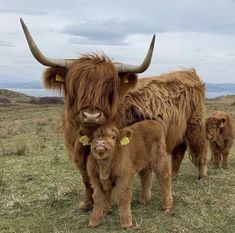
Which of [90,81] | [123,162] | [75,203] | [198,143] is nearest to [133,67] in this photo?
[90,81]

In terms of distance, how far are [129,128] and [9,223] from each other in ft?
6.34

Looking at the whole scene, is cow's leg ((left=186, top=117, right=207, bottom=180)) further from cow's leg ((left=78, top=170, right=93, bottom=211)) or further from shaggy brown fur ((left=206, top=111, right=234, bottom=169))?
cow's leg ((left=78, top=170, right=93, bottom=211))

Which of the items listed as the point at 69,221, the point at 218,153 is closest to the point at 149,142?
the point at 69,221

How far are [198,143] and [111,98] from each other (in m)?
3.06

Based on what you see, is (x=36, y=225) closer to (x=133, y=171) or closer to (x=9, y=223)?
(x=9, y=223)

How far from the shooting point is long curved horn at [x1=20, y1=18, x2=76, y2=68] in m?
5.35

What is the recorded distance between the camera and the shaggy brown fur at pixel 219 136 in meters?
9.66

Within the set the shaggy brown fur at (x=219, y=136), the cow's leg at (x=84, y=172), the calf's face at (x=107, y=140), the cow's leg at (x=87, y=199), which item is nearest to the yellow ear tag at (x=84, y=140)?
the calf's face at (x=107, y=140)

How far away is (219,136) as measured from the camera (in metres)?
9.85

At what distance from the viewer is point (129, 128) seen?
588cm

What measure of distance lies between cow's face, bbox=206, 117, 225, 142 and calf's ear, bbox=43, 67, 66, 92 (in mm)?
4414

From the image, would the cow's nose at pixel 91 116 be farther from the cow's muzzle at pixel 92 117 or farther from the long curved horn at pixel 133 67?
the long curved horn at pixel 133 67

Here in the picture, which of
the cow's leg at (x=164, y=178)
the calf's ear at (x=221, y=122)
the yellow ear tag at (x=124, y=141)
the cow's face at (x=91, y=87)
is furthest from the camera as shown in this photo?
the calf's ear at (x=221, y=122)

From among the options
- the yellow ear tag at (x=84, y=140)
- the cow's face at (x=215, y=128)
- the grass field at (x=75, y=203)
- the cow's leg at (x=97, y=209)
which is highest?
the yellow ear tag at (x=84, y=140)
